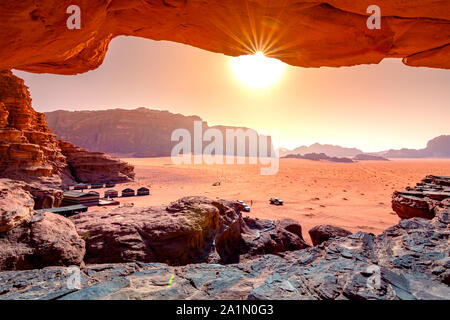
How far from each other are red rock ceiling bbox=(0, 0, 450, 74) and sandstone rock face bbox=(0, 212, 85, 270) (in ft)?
10.1

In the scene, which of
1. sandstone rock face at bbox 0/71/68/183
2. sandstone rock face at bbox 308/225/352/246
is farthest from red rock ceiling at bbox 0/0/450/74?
sandstone rock face at bbox 0/71/68/183

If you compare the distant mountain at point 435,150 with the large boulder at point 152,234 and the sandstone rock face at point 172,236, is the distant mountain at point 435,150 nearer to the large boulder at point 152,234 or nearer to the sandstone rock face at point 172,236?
the sandstone rock face at point 172,236

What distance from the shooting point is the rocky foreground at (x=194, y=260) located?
6.69 feet

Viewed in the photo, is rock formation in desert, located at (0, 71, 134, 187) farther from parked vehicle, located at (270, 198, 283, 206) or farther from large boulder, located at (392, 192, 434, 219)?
large boulder, located at (392, 192, 434, 219)

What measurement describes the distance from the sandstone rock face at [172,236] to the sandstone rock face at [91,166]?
21416 mm

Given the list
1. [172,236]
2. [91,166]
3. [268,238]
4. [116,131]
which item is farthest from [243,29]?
[116,131]

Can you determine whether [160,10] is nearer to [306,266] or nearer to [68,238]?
[68,238]

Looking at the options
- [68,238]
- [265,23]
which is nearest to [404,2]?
[265,23]

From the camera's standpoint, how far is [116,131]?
2889 inches

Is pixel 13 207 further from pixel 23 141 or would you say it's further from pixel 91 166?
pixel 91 166

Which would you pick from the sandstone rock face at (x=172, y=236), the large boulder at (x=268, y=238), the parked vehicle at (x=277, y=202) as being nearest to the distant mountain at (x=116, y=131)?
the parked vehicle at (x=277, y=202)

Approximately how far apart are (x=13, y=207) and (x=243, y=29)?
5.39 m
